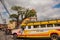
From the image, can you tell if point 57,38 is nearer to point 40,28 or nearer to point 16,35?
A: point 40,28

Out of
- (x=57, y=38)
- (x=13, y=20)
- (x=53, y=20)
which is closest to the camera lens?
(x=57, y=38)

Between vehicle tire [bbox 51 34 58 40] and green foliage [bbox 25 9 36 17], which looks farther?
green foliage [bbox 25 9 36 17]

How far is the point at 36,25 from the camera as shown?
71.2 ft

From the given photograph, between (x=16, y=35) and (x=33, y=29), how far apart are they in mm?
2975

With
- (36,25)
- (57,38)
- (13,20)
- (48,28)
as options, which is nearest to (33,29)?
(36,25)

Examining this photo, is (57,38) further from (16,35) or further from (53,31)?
(16,35)

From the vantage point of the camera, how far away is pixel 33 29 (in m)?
21.6

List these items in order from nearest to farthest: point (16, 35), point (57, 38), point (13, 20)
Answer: point (57, 38)
point (16, 35)
point (13, 20)

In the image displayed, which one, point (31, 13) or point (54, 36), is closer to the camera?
point (54, 36)

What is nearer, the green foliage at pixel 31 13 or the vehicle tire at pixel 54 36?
the vehicle tire at pixel 54 36

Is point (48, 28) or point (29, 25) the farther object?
point (29, 25)

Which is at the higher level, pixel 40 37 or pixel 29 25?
pixel 29 25

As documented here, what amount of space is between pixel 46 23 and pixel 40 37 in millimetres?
1781

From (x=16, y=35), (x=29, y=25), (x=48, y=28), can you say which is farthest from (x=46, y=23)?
(x=16, y=35)
